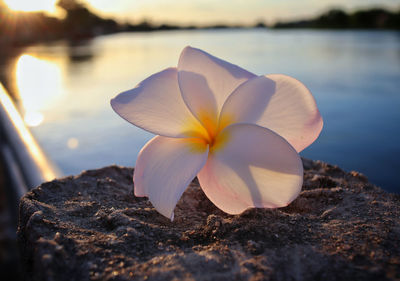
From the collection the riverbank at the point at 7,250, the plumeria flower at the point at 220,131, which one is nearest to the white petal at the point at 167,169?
the plumeria flower at the point at 220,131

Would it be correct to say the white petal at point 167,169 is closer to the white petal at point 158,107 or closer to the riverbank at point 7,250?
the white petal at point 158,107

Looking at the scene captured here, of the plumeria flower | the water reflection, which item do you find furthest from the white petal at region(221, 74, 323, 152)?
the water reflection

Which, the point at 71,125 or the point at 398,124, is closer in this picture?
the point at 398,124

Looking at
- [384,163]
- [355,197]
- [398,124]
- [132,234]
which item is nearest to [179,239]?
[132,234]

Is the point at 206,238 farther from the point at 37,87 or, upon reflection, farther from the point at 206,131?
the point at 37,87

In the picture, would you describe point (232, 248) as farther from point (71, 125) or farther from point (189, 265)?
point (71, 125)

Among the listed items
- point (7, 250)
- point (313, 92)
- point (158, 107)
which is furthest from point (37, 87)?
point (158, 107)
